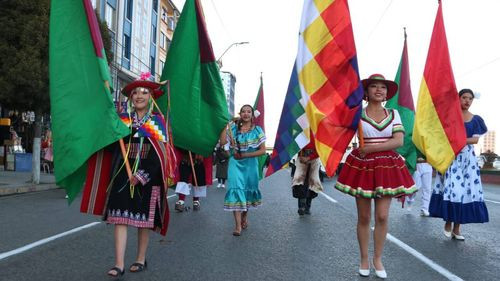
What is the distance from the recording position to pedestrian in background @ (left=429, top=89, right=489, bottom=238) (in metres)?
6.54

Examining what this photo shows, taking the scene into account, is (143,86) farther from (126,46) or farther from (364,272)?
(126,46)

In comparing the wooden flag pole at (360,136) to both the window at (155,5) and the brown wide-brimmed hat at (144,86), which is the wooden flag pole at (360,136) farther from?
the window at (155,5)

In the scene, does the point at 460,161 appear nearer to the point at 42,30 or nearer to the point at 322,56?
the point at 322,56

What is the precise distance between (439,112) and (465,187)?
1407mm

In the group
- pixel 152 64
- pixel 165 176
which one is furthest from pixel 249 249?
pixel 152 64

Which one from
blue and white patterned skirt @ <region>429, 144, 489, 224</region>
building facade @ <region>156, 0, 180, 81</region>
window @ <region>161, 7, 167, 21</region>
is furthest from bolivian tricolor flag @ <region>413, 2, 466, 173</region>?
window @ <region>161, 7, 167, 21</region>

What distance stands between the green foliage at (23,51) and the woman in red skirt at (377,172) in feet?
40.0

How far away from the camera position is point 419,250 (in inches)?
231

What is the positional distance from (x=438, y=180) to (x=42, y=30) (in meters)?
12.4

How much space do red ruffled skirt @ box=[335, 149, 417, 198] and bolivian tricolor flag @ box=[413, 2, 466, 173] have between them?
4.00 feet

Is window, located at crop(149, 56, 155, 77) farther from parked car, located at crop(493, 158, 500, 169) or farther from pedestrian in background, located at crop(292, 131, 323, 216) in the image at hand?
parked car, located at crop(493, 158, 500, 169)

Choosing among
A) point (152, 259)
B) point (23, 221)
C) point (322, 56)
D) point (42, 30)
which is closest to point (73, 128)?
point (152, 259)

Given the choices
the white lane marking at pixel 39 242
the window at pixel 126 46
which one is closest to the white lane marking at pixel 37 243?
the white lane marking at pixel 39 242

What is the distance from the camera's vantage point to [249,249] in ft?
18.9
